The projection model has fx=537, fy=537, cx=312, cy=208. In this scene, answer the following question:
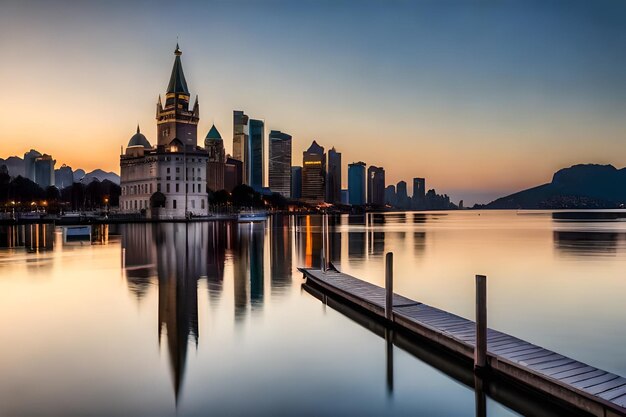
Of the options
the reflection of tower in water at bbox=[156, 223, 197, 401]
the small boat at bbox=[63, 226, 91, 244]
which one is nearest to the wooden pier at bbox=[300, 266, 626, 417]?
the reflection of tower in water at bbox=[156, 223, 197, 401]

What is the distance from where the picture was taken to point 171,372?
14602 mm

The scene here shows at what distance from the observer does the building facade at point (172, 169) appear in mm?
156000

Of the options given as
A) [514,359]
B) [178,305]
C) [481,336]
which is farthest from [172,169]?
[514,359]

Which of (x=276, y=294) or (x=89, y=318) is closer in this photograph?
(x=89, y=318)

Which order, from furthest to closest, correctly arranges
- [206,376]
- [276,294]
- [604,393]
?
[276,294] < [206,376] < [604,393]

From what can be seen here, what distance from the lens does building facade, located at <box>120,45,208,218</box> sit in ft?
512

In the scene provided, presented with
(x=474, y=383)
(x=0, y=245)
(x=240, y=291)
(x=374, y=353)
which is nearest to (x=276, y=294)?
(x=240, y=291)

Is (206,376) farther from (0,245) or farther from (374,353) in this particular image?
(0,245)

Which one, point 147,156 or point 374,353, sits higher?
point 147,156

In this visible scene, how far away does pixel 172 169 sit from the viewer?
15738 centimetres

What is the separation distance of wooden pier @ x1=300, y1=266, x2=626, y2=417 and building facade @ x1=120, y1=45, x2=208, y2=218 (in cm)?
13117

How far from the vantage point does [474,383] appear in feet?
44.3

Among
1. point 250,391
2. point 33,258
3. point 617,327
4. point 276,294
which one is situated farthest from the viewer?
point 33,258

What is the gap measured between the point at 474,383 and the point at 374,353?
3.78m
